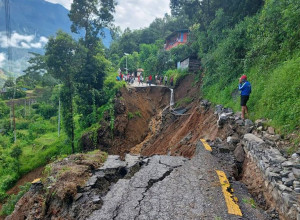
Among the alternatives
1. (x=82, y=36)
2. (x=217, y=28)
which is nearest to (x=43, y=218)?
(x=217, y=28)

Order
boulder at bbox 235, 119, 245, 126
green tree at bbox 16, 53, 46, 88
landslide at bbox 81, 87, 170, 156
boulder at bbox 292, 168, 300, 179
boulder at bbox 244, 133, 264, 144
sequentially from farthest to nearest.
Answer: green tree at bbox 16, 53, 46, 88, landslide at bbox 81, 87, 170, 156, boulder at bbox 235, 119, 245, 126, boulder at bbox 244, 133, 264, 144, boulder at bbox 292, 168, 300, 179

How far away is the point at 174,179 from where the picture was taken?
4746 millimetres

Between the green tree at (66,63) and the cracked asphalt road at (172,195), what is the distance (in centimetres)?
1288

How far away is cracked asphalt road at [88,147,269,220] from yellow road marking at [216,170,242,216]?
3.0 inches

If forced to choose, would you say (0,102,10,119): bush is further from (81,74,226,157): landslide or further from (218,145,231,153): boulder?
(218,145,231,153): boulder

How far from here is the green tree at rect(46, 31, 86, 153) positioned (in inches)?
645

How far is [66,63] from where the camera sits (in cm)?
1686

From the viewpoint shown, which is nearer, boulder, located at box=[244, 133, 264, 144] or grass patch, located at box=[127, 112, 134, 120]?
boulder, located at box=[244, 133, 264, 144]

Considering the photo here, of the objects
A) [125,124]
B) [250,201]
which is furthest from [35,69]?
[250,201]

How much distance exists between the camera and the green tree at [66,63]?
53.8 ft

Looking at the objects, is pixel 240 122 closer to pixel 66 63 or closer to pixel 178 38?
pixel 66 63

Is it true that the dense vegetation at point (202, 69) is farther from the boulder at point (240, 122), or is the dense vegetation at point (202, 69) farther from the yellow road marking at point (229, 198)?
the yellow road marking at point (229, 198)

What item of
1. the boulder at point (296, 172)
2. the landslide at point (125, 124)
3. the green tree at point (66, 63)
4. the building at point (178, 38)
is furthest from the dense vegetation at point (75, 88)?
the building at point (178, 38)

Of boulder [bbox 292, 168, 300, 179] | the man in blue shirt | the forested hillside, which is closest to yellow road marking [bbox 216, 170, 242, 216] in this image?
boulder [bbox 292, 168, 300, 179]
